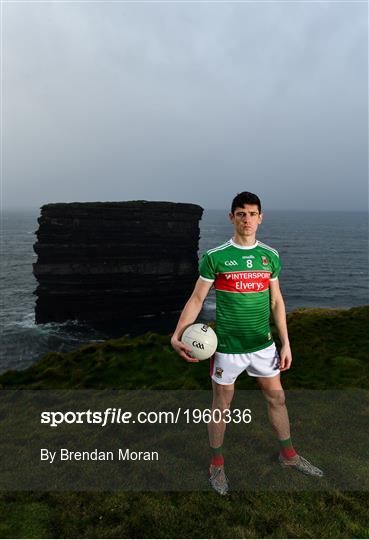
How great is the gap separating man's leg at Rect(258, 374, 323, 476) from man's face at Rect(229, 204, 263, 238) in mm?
1801

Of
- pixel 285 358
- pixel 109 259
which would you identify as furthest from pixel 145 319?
pixel 285 358

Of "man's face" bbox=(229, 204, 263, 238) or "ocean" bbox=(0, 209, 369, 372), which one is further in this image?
"ocean" bbox=(0, 209, 369, 372)

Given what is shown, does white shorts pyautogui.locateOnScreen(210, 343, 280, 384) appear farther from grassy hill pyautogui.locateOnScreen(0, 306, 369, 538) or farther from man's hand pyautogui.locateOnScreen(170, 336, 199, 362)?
grassy hill pyautogui.locateOnScreen(0, 306, 369, 538)

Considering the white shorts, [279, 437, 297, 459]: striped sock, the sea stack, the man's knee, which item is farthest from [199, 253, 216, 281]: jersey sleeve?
the sea stack

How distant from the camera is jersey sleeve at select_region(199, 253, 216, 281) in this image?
154 inches

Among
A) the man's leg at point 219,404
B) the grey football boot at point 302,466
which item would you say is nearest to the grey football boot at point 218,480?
the man's leg at point 219,404

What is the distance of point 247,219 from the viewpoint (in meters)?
3.94

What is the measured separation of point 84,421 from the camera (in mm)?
6539

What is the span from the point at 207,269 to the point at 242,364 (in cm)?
120

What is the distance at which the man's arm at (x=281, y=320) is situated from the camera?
4.25m

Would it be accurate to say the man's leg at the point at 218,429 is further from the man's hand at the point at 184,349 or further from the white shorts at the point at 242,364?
the man's hand at the point at 184,349

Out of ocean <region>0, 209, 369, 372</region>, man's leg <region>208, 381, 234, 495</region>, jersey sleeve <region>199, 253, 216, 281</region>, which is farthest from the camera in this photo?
ocean <region>0, 209, 369, 372</region>

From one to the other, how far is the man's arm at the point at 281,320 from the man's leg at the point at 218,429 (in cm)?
72

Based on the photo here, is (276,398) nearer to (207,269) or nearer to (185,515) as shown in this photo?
(185,515)
